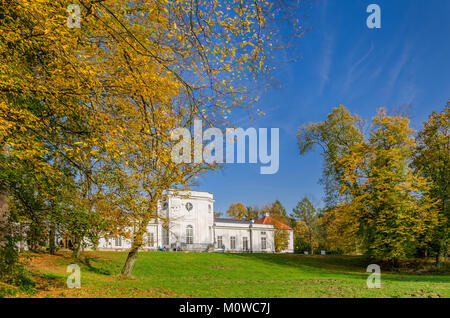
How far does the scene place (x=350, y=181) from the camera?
26734 millimetres

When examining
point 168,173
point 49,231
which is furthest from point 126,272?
point 49,231

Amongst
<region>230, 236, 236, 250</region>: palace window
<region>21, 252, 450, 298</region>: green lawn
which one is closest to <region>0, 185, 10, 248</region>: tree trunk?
<region>21, 252, 450, 298</region>: green lawn

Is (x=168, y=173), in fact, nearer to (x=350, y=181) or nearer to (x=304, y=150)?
(x=350, y=181)

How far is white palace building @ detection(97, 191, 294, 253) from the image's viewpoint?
41.5 meters

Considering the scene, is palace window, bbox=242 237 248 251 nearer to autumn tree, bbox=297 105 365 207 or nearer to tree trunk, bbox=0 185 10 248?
autumn tree, bbox=297 105 365 207

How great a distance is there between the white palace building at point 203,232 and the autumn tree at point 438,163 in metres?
25.0

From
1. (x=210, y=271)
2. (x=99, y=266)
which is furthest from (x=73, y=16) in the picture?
(x=210, y=271)

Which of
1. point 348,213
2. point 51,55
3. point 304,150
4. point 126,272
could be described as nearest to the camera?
point 51,55

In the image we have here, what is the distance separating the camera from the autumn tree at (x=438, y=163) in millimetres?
24750

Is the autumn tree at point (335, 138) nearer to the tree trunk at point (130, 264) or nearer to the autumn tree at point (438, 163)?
the autumn tree at point (438, 163)

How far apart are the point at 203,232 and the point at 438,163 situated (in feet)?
96.0
